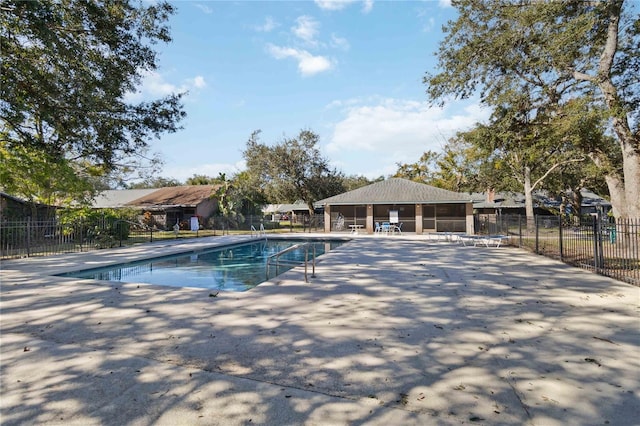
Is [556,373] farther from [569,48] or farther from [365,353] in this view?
[569,48]

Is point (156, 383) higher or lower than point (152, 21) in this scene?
lower

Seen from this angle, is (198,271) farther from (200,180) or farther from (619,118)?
(200,180)

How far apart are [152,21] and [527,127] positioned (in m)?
14.3

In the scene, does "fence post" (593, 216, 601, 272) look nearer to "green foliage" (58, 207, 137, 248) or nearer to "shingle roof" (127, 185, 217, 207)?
"green foliage" (58, 207, 137, 248)

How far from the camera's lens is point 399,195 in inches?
1013

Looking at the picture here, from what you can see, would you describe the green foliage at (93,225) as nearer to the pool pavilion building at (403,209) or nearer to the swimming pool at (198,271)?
the swimming pool at (198,271)

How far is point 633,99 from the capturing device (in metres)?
13.2

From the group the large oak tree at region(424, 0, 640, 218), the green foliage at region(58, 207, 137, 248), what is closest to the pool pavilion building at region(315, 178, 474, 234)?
the large oak tree at region(424, 0, 640, 218)

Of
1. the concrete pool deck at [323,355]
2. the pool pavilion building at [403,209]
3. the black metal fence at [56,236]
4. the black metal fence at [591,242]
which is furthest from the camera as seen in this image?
the pool pavilion building at [403,209]

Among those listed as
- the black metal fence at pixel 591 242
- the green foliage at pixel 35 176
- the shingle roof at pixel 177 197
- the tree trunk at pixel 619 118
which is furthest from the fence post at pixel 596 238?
the shingle roof at pixel 177 197

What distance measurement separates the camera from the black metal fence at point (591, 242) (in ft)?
25.8

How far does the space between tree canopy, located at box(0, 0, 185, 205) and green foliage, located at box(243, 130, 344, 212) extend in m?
23.2

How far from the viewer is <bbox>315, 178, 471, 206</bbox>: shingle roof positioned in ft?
80.1

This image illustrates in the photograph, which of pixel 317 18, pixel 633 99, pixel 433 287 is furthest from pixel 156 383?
pixel 633 99
